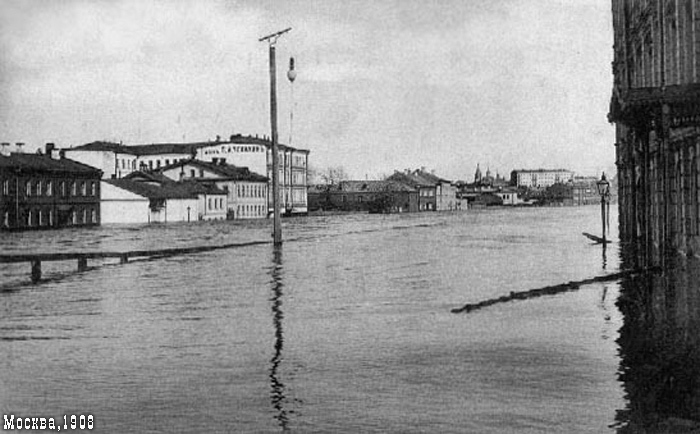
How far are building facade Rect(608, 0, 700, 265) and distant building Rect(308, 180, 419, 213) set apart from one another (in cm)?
11601

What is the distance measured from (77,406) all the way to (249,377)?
6.19ft

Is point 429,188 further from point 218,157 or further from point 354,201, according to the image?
point 218,157

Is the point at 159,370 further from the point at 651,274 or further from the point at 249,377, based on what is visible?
the point at 651,274

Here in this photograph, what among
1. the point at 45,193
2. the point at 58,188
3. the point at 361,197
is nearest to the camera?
the point at 45,193

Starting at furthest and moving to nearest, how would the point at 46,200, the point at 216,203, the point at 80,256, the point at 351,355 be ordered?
1. the point at 216,203
2. the point at 46,200
3. the point at 80,256
4. the point at 351,355

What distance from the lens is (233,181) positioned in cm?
10519

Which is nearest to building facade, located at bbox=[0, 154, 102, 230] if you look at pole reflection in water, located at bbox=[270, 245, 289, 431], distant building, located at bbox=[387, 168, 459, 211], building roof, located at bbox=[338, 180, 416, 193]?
pole reflection in water, located at bbox=[270, 245, 289, 431]

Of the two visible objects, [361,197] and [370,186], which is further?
[370,186]

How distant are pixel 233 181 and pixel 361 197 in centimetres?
5299

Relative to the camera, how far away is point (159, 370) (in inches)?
406

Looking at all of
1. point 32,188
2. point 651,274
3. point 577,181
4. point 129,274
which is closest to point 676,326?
point 651,274

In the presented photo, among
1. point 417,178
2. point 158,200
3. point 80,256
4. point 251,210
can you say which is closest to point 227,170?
point 251,210

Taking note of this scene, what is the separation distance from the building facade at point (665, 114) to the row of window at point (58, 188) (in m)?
41.7

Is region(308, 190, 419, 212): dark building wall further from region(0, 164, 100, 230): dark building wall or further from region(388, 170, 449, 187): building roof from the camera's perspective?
region(0, 164, 100, 230): dark building wall
